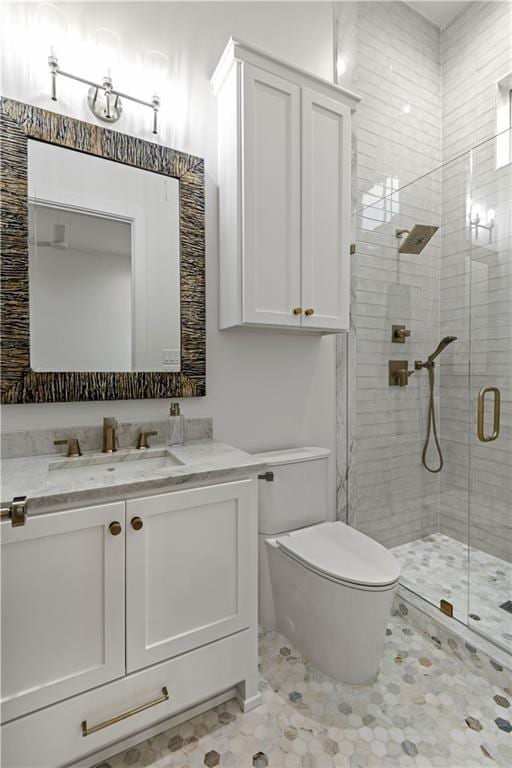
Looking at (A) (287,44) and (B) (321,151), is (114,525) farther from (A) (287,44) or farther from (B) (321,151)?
(A) (287,44)

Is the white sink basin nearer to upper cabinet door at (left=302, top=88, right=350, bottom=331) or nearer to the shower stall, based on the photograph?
A: upper cabinet door at (left=302, top=88, right=350, bottom=331)

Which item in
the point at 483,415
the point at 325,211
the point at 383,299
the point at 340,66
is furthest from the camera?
the point at 383,299

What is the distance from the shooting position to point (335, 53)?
2.12m

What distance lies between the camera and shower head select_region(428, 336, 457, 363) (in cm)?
213

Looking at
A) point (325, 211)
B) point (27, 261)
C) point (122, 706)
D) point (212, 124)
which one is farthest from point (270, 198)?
point (122, 706)

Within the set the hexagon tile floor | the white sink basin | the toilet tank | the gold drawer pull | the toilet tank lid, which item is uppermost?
the white sink basin

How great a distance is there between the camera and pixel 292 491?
5.64 ft

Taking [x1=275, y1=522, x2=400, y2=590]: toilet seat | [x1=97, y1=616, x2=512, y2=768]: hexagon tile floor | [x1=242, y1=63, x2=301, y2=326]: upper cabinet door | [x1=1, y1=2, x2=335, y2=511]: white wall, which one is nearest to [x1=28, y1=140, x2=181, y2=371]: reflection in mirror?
[x1=1, y1=2, x2=335, y2=511]: white wall

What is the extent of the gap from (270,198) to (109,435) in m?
1.13

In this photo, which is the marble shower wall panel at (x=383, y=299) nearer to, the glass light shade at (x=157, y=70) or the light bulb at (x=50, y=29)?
the glass light shade at (x=157, y=70)

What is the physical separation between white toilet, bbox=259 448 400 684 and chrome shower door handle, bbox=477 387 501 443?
0.78m

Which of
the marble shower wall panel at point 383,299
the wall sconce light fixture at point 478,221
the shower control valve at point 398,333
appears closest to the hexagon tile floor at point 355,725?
the marble shower wall panel at point 383,299

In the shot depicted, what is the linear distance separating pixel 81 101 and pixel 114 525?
1527 millimetres

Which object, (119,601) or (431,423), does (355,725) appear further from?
(431,423)
